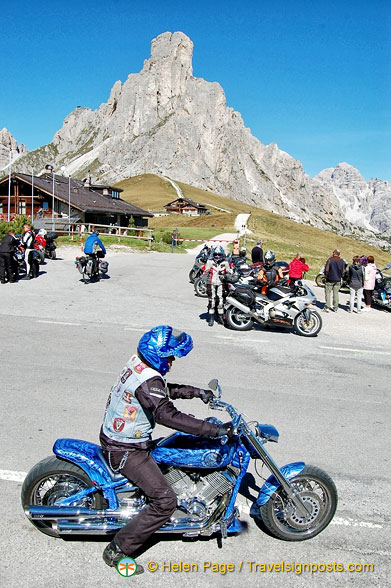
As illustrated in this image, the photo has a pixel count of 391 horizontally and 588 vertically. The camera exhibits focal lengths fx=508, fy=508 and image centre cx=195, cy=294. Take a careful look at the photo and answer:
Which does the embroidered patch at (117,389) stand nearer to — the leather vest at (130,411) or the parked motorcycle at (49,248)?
the leather vest at (130,411)

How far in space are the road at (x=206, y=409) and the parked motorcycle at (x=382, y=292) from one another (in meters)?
0.64

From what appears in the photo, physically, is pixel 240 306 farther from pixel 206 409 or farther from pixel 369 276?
pixel 369 276

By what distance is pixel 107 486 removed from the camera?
156 inches

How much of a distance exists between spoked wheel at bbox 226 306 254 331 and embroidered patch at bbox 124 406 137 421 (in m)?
8.63

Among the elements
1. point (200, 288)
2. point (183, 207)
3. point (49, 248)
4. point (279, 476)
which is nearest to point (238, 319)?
Answer: point (200, 288)

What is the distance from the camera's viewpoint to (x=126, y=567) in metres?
3.79

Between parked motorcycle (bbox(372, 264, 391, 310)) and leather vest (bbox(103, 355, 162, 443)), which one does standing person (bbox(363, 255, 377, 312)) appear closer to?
parked motorcycle (bbox(372, 264, 391, 310))

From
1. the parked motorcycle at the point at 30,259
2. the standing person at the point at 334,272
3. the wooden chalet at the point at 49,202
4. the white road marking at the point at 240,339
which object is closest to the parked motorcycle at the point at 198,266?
the standing person at the point at 334,272

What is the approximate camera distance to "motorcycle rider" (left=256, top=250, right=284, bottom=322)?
12258mm

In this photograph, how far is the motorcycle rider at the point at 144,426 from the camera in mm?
3787

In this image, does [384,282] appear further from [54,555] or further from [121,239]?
[121,239]

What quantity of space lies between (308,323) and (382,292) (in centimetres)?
547

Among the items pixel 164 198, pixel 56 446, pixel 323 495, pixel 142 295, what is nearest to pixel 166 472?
pixel 56 446

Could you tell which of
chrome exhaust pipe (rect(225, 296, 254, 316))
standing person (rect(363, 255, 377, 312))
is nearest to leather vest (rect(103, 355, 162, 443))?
chrome exhaust pipe (rect(225, 296, 254, 316))
